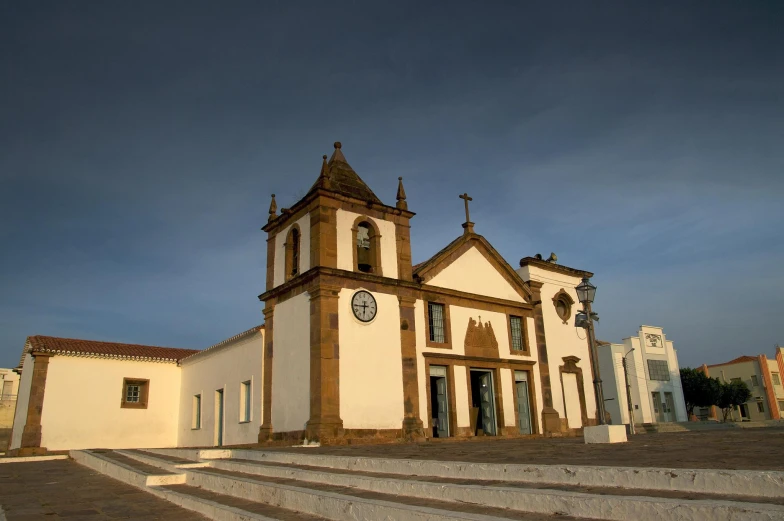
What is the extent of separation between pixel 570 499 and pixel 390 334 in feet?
46.6

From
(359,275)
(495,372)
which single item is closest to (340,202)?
(359,275)

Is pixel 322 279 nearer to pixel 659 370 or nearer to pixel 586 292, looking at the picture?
pixel 586 292

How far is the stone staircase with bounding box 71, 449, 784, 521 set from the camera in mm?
3854

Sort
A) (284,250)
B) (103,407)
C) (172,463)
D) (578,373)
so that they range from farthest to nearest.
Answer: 1. (103,407)
2. (578,373)
3. (284,250)
4. (172,463)

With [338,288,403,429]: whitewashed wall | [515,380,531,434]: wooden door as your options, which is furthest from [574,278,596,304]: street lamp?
[515,380,531,434]: wooden door

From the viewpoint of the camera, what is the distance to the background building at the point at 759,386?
54.6m

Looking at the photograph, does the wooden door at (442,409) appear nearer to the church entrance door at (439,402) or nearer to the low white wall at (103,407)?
the church entrance door at (439,402)

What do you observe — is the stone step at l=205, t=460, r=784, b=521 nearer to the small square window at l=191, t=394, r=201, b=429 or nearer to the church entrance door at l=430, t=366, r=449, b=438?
the church entrance door at l=430, t=366, r=449, b=438

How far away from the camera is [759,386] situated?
55469 millimetres

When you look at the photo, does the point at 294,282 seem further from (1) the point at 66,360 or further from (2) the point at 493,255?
(1) the point at 66,360

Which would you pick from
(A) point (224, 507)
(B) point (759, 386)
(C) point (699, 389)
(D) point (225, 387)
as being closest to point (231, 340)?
(D) point (225, 387)

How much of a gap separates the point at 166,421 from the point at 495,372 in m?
16.4

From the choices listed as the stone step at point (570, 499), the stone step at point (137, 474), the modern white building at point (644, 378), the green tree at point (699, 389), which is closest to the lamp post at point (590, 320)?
the stone step at point (570, 499)

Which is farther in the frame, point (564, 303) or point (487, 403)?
point (564, 303)
